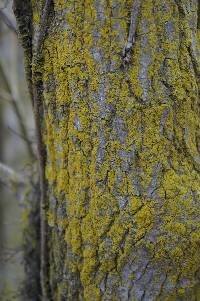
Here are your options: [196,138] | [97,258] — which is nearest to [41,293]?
[97,258]

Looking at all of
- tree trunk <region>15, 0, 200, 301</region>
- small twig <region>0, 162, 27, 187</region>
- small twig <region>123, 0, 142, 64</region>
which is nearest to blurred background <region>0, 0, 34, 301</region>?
small twig <region>0, 162, 27, 187</region>

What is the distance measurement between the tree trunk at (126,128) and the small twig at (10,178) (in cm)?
80

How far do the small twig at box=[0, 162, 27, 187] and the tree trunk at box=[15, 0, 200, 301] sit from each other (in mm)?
799

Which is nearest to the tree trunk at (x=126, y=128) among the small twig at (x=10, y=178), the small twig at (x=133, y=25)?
the small twig at (x=133, y=25)

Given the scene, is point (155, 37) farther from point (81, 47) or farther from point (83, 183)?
point (83, 183)

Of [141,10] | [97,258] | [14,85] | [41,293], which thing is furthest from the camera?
[14,85]

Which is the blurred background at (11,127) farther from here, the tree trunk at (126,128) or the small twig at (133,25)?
the small twig at (133,25)

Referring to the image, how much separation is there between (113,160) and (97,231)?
310 mm

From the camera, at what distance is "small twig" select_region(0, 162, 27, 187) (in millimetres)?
2439

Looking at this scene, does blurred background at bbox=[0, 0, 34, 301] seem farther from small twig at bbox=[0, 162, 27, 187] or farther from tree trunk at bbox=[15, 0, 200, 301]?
tree trunk at bbox=[15, 0, 200, 301]

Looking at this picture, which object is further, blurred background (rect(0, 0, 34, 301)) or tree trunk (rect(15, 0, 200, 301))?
blurred background (rect(0, 0, 34, 301))

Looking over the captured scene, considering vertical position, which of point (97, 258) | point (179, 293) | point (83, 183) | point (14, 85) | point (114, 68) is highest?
point (14, 85)

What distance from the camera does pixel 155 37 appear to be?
1.50m

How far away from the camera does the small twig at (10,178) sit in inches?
96.0
